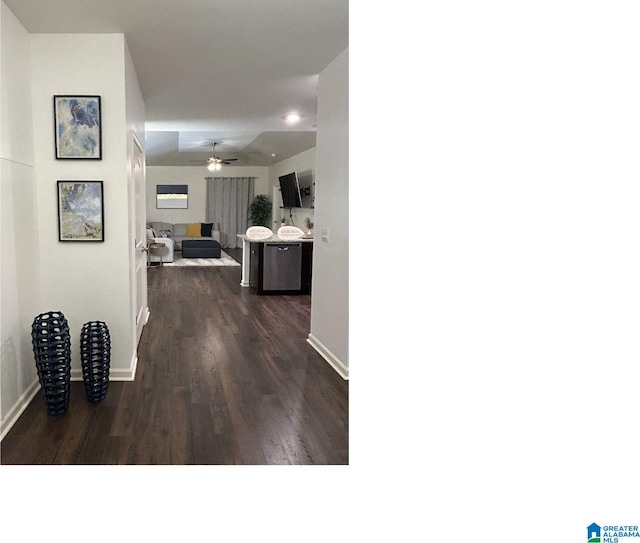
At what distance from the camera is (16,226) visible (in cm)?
335

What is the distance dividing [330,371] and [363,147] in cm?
241

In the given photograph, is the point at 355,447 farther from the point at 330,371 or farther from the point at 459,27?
the point at 330,371

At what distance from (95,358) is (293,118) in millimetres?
3928

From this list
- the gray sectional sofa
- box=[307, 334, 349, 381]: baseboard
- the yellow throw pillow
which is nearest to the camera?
box=[307, 334, 349, 381]: baseboard

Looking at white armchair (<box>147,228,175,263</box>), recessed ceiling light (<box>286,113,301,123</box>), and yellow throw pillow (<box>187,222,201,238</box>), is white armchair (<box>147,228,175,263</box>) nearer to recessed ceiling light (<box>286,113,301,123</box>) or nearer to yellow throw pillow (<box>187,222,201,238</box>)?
yellow throw pillow (<box>187,222,201,238</box>)

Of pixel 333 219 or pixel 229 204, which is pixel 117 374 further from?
pixel 229 204

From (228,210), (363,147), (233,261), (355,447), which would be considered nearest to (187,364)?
(355,447)

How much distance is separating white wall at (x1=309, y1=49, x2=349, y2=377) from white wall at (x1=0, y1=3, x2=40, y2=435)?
76.4 inches

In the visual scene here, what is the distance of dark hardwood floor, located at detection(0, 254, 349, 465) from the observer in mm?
2801

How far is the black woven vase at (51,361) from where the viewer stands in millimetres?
3176

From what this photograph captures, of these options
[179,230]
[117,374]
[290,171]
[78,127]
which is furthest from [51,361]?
[179,230]

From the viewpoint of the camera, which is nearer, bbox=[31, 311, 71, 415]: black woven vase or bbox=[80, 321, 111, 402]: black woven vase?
bbox=[31, 311, 71, 415]: black woven vase

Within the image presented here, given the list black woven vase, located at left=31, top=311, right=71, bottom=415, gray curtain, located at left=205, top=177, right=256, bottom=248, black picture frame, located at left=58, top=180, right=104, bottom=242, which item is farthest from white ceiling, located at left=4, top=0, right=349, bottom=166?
gray curtain, located at left=205, top=177, right=256, bottom=248

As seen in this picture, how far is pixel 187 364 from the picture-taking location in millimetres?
4312
